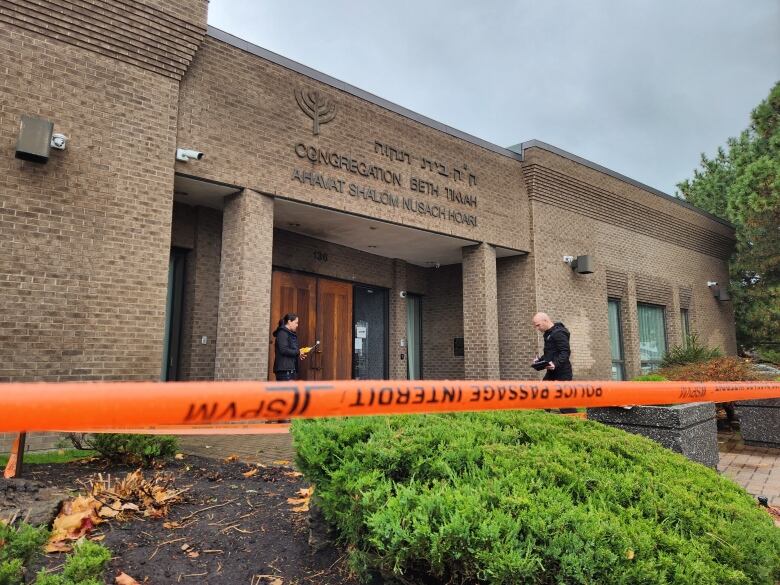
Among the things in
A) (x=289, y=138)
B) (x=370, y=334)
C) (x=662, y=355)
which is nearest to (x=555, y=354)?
(x=289, y=138)

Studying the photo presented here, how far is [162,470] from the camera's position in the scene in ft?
14.2

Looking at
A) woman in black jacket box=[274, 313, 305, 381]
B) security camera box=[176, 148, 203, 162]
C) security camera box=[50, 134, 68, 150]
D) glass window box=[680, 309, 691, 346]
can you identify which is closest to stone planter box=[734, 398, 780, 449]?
woman in black jacket box=[274, 313, 305, 381]

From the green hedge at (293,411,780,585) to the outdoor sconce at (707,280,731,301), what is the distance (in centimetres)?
1922

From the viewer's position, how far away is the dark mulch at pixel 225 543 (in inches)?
104

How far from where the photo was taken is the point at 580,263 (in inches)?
538

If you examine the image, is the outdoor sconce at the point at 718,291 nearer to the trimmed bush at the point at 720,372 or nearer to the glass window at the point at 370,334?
the trimmed bush at the point at 720,372

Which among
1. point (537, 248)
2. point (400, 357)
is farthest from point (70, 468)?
point (537, 248)

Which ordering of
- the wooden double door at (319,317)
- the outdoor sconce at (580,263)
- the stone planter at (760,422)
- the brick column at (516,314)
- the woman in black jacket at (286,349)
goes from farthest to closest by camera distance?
the outdoor sconce at (580,263)
the brick column at (516,314)
the wooden double door at (319,317)
the woman in black jacket at (286,349)
the stone planter at (760,422)

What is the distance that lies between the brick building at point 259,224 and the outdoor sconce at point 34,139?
110mm

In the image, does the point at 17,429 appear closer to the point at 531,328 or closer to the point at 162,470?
the point at 162,470

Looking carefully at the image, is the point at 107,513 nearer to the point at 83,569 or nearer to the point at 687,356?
the point at 83,569

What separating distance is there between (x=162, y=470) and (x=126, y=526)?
1.32m

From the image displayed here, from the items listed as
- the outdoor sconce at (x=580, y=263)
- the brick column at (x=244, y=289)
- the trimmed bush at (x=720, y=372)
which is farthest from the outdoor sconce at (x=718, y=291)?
the brick column at (x=244, y=289)

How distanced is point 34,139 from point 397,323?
931 centimetres
